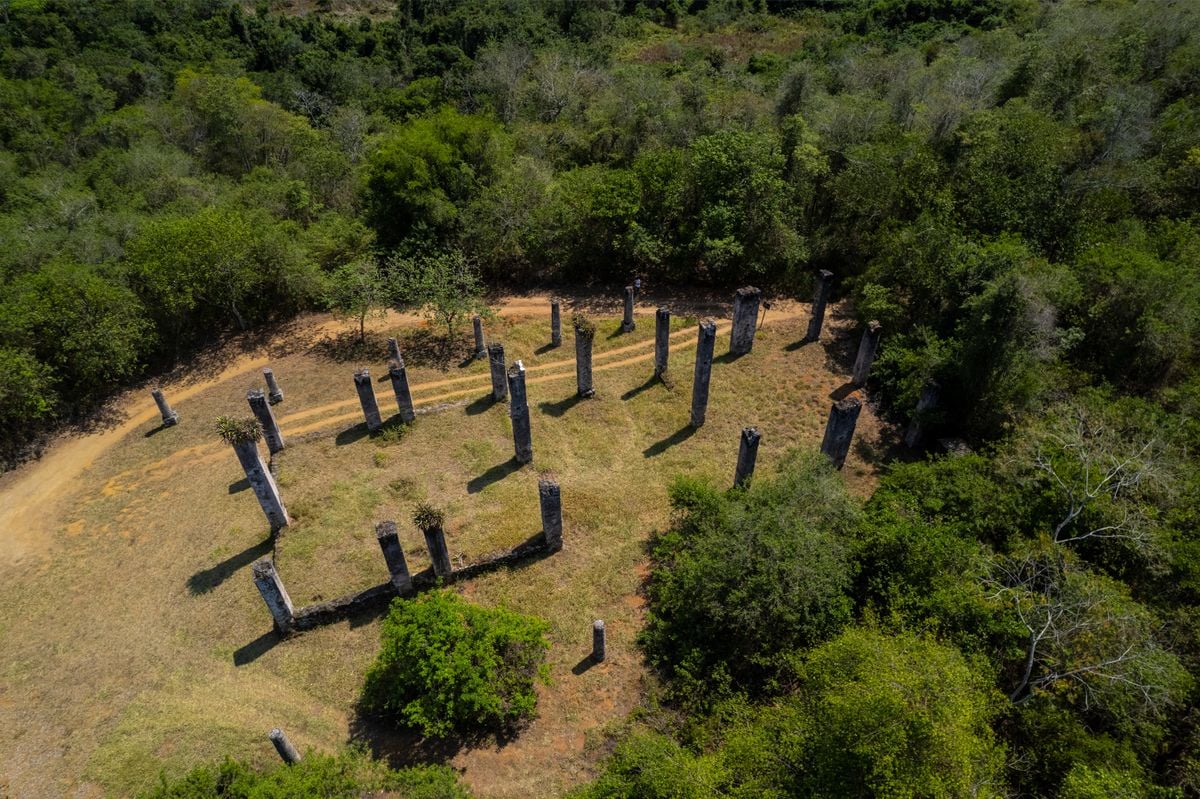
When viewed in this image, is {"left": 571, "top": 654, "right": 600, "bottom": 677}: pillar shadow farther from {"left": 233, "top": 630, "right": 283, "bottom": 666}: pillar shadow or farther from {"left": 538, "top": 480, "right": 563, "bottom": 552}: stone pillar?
{"left": 233, "top": 630, "right": 283, "bottom": 666}: pillar shadow

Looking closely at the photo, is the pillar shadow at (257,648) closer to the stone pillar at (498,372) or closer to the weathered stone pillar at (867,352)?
the stone pillar at (498,372)

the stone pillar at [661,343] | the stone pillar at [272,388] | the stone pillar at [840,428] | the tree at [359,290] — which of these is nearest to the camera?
the stone pillar at [840,428]

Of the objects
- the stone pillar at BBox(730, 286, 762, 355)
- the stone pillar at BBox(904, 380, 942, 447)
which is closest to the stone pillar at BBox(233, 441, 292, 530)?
the stone pillar at BBox(730, 286, 762, 355)

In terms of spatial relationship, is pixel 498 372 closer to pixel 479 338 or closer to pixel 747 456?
pixel 479 338

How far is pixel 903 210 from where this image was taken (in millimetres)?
36156

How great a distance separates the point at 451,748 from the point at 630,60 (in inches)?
2877

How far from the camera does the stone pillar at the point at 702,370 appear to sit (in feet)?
93.2

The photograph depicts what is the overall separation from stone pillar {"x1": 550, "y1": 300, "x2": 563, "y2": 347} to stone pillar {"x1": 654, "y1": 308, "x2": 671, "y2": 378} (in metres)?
5.99

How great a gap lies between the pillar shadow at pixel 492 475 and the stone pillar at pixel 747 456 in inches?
381

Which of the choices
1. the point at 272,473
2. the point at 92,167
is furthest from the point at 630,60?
the point at 272,473

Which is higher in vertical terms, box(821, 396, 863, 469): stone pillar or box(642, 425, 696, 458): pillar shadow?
box(821, 396, 863, 469): stone pillar

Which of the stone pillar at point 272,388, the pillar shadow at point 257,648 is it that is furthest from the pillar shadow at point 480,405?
the pillar shadow at point 257,648

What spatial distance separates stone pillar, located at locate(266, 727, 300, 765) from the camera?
17.3 meters

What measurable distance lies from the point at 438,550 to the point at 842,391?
21353mm
